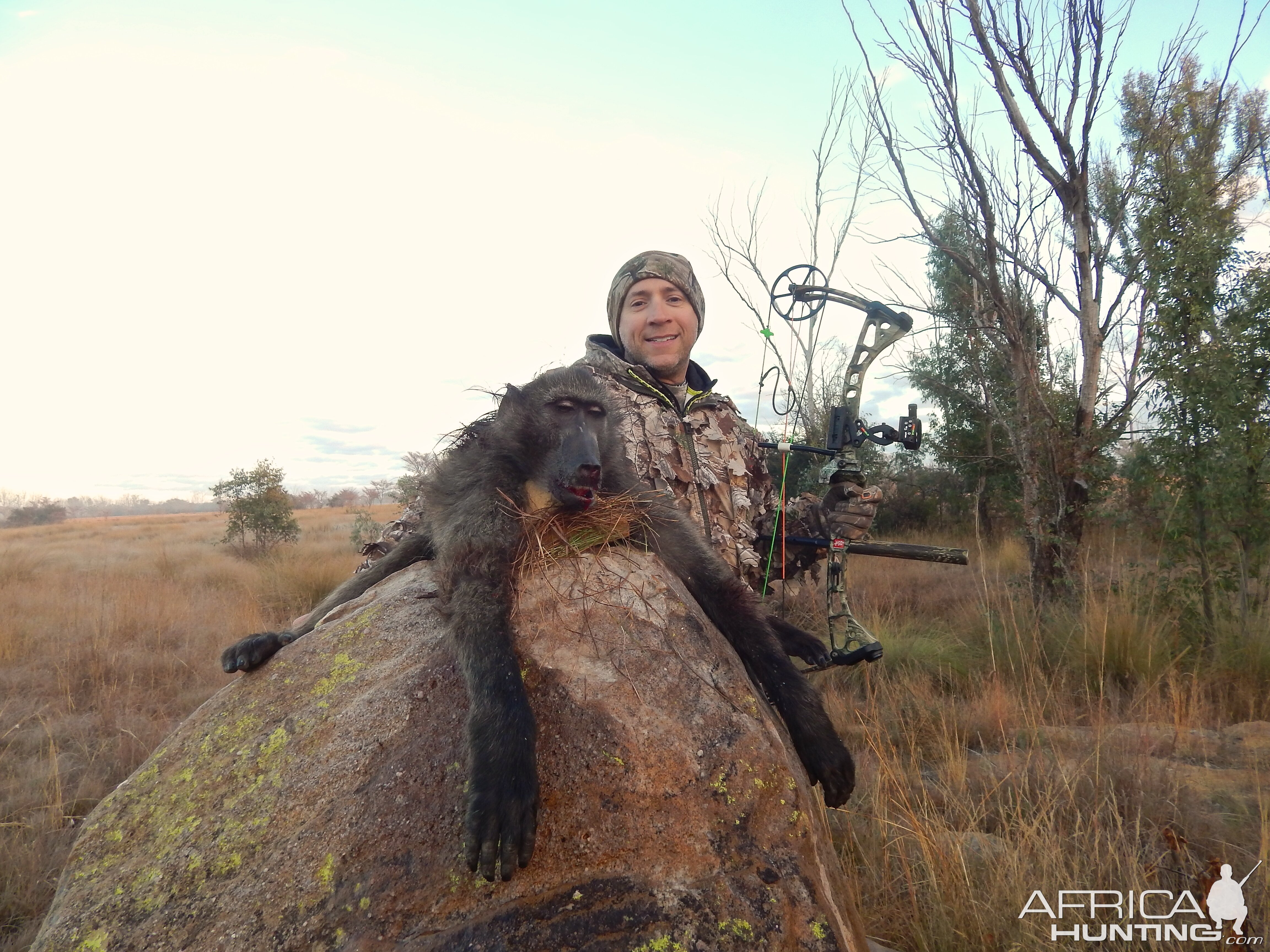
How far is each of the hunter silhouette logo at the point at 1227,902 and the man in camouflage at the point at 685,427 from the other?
174 cm

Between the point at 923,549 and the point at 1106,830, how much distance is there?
1.32 meters

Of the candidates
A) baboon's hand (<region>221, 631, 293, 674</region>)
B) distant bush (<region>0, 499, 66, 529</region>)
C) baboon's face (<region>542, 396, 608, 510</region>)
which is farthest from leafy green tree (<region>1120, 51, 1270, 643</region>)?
distant bush (<region>0, 499, 66, 529</region>)

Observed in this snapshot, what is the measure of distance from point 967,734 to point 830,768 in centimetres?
278

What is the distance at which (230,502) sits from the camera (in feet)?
42.4

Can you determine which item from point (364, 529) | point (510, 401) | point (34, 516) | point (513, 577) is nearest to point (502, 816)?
point (513, 577)

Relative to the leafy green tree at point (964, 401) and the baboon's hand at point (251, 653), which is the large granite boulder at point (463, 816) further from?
the leafy green tree at point (964, 401)

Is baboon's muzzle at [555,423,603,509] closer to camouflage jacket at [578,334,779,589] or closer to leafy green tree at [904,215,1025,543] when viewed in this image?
camouflage jacket at [578,334,779,589]

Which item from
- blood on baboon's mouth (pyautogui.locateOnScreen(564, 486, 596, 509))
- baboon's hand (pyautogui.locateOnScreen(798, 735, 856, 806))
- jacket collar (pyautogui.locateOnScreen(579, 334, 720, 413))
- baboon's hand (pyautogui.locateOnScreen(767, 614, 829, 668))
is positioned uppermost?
jacket collar (pyautogui.locateOnScreen(579, 334, 720, 413))

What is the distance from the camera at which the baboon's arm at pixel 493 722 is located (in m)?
1.34

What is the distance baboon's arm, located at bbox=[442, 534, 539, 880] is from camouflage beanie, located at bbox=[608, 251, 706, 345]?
2.02 metres

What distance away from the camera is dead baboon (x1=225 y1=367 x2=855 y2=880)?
1.39m

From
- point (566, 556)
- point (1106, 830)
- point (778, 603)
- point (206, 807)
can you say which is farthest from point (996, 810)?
point (778, 603)

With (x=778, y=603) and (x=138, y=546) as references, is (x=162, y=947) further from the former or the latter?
(x=138, y=546)

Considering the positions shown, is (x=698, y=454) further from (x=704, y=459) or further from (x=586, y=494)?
(x=586, y=494)
